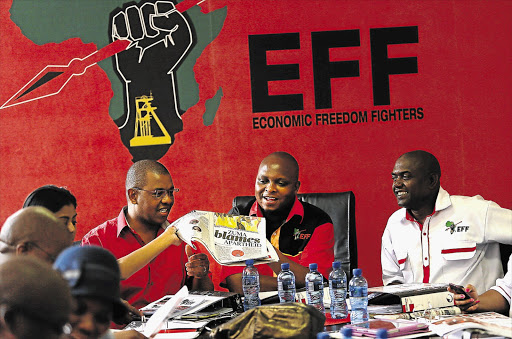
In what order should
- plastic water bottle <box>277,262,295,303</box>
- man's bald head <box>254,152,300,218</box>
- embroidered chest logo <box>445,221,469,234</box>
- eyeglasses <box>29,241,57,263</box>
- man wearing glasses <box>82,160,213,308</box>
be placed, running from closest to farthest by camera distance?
eyeglasses <box>29,241,57,263</box> < plastic water bottle <box>277,262,295,303</box> < man wearing glasses <box>82,160,213,308</box> < embroidered chest logo <box>445,221,469,234</box> < man's bald head <box>254,152,300,218</box>

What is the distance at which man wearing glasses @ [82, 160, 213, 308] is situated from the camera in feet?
9.48

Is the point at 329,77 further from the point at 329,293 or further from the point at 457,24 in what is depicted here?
the point at 329,293

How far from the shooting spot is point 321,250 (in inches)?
126

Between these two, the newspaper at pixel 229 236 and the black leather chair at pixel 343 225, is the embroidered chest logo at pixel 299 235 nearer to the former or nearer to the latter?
the black leather chair at pixel 343 225

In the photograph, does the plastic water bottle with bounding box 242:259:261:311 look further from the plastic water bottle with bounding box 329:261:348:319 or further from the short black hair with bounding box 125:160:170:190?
the short black hair with bounding box 125:160:170:190

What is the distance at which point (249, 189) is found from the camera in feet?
14.5

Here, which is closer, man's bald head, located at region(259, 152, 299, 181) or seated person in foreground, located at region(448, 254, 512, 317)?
seated person in foreground, located at region(448, 254, 512, 317)

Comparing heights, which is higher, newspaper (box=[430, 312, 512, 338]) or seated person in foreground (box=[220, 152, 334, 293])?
seated person in foreground (box=[220, 152, 334, 293])

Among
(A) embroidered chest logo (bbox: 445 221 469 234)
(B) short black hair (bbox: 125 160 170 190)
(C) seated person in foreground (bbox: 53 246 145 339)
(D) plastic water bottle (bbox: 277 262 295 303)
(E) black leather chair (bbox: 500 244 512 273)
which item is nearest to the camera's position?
(C) seated person in foreground (bbox: 53 246 145 339)

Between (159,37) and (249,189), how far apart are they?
49.1 inches

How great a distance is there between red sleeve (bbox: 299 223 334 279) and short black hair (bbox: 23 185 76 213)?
1.22 metres

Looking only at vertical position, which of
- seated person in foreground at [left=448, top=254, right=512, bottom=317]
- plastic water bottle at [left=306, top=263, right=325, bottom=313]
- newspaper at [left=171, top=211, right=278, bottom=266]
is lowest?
seated person in foreground at [left=448, top=254, right=512, bottom=317]

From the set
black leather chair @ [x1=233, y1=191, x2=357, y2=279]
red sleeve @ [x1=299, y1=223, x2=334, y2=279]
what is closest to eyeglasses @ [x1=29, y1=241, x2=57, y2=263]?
red sleeve @ [x1=299, y1=223, x2=334, y2=279]

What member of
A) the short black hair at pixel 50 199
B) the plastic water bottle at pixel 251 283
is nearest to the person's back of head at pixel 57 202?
the short black hair at pixel 50 199
